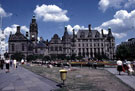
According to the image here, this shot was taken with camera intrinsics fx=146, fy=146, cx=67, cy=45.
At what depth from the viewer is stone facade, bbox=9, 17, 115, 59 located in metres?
78.8

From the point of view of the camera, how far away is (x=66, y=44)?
279ft

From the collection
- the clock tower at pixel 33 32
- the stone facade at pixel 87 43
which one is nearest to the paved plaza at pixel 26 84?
the stone facade at pixel 87 43

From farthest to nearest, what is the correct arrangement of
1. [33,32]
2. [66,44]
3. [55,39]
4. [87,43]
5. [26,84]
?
[87,43], [33,32], [66,44], [55,39], [26,84]

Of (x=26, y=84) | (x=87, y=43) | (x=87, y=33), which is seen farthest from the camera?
(x=87, y=33)

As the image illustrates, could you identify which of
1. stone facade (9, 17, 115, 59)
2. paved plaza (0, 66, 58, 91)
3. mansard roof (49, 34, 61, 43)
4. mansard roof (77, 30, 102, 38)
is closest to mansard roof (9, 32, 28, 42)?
stone facade (9, 17, 115, 59)

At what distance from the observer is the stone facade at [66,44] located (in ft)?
258

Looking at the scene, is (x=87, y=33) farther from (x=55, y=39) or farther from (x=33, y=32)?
(x=33, y=32)

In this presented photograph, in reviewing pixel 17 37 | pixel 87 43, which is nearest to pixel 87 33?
pixel 87 43

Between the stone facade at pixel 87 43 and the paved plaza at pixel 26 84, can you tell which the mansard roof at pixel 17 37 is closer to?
the stone facade at pixel 87 43

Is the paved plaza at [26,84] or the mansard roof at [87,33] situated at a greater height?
the mansard roof at [87,33]

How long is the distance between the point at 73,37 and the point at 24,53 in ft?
102

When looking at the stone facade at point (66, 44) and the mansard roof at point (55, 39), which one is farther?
the mansard roof at point (55, 39)

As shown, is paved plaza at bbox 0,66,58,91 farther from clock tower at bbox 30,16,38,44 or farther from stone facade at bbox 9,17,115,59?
clock tower at bbox 30,16,38,44

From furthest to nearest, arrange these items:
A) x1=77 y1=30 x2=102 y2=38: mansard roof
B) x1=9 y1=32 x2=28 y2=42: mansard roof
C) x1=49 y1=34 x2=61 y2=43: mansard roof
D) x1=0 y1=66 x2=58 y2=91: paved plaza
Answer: x1=77 y1=30 x2=102 y2=38: mansard roof < x1=49 y1=34 x2=61 y2=43: mansard roof < x1=9 y1=32 x2=28 y2=42: mansard roof < x1=0 y1=66 x2=58 y2=91: paved plaza
